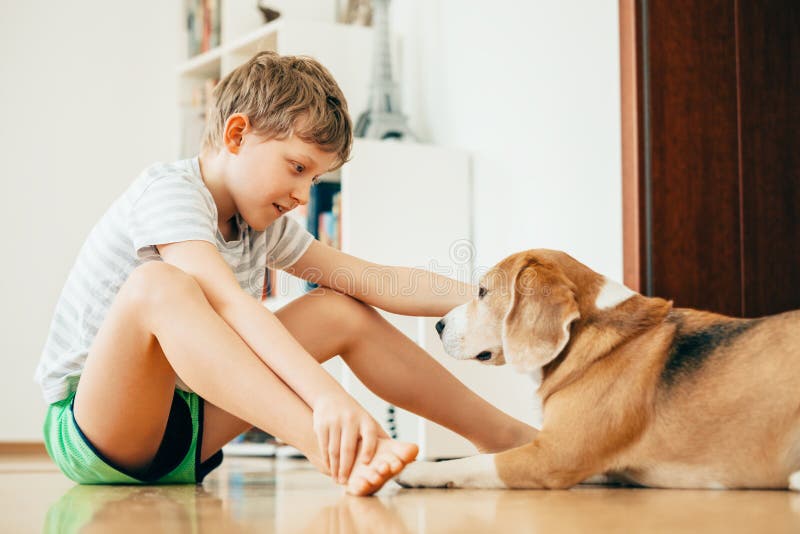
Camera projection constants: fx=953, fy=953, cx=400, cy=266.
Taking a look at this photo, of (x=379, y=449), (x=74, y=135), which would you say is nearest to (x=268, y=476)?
(x=379, y=449)

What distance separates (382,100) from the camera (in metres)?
3.04

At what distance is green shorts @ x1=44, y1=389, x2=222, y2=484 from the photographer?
1522 millimetres

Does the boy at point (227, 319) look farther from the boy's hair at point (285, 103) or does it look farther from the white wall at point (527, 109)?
the white wall at point (527, 109)

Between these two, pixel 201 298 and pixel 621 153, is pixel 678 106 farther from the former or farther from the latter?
pixel 201 298

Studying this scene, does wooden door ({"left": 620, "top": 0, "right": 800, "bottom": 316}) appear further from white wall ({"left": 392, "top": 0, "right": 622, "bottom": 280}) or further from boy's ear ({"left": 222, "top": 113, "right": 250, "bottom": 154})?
boy's ear ({"left": 222, "top": 113, "right": 250, "bottom": 154})

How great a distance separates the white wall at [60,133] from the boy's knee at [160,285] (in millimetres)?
2525

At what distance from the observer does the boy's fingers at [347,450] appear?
1.17 meters

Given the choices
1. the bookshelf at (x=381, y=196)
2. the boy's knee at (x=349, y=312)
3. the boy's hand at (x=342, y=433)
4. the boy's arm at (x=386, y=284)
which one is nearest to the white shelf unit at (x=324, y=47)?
the bookshelf at (x=381, y=196)

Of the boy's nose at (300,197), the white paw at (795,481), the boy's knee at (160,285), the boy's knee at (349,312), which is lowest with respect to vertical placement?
the white paw at (795,481)

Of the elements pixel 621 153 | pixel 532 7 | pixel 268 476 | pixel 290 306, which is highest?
pixel 532 7

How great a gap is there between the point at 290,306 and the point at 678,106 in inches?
50.1

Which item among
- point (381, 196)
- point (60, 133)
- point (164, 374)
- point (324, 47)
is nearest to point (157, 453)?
point (164, 374)

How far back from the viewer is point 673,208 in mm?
2396

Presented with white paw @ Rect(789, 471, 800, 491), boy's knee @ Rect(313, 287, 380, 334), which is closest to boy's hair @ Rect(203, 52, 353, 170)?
boy's knee @ Rect(313, 287, 380, 334)
